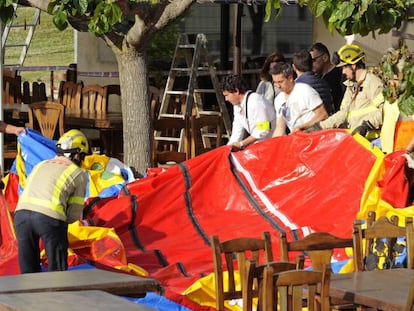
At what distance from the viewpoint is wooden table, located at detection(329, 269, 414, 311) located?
6262mm

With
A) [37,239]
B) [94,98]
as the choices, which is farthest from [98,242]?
[94,98]

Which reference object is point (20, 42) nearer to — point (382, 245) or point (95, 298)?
point (382, 245)

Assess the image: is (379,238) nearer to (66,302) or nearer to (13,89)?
(66,302)

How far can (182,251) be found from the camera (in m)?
9.97

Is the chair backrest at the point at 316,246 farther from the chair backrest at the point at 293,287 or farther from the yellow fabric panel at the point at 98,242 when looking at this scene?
the yellow fabric panel at the point at 98,242

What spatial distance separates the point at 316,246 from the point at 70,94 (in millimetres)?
10477

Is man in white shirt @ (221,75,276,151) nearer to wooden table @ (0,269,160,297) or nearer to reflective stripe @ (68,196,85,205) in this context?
reflective stripe @ (68,196,85,205)

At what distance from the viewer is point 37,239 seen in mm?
8445

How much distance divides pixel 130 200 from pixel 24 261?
2.29m

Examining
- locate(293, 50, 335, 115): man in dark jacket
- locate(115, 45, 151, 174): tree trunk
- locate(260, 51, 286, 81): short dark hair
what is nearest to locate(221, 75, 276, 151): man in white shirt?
locate(293, 50, 335, 115): man in dark jacket

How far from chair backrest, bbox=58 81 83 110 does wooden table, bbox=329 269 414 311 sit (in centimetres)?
1025

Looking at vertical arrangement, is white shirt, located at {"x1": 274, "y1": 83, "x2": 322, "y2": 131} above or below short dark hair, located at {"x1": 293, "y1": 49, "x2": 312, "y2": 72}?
below

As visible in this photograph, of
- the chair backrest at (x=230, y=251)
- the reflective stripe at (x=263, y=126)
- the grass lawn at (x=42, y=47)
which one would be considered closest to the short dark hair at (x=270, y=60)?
the reflective stripe at (x=263, y=126)

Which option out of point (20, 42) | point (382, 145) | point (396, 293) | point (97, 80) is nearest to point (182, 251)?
point (382, 145)
